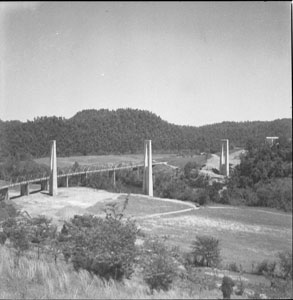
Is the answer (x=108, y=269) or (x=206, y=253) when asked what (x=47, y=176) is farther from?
(x=206, y=253)

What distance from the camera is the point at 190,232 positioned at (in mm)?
10523

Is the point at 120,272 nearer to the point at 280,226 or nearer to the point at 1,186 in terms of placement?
the point at 1,186

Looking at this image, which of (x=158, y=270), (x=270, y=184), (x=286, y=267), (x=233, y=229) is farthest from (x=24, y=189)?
(x=270, y=184)

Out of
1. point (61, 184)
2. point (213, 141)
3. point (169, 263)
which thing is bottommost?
point (169, 263)

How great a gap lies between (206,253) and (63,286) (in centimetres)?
372

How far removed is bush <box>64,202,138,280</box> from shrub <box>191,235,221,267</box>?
6.93 feet

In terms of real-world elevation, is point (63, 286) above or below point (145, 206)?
below

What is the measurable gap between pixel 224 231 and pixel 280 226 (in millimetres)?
2291

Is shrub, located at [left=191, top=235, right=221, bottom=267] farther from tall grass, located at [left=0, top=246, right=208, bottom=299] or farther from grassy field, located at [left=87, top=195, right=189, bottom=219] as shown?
grassy field, located at [left=87, top=195, right=189, bottom=219]

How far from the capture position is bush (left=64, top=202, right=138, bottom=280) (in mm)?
6547

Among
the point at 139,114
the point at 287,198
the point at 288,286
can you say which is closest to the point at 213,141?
the point at 287,198

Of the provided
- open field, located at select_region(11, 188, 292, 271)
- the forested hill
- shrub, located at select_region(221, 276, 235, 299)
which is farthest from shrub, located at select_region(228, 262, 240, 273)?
the forested hill

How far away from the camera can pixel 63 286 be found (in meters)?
6.08

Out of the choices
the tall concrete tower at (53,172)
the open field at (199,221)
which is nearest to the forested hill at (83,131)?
the tall concrete tower at (53,172)
